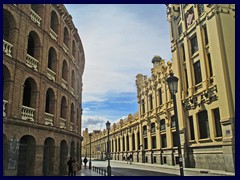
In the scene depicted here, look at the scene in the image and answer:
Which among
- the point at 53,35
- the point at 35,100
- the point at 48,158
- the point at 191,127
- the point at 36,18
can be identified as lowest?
the point at 48,158

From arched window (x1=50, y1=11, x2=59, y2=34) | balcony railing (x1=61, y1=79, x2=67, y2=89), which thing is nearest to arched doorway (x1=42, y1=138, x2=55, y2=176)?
balcony railing (x1=61, y1=79, x2=67, y2=89)

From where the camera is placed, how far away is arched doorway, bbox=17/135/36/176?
13.7 metres

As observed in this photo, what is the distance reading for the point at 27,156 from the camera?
553 inches

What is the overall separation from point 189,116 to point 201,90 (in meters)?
3.38

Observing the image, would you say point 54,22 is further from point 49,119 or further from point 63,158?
point 63,158

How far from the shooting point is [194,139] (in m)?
22.5

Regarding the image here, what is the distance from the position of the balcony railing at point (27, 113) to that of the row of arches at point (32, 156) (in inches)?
46.2

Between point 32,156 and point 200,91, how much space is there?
49.7 feet

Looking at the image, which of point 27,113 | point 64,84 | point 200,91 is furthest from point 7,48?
point 200,91

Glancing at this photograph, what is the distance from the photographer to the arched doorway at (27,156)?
45.1 feet

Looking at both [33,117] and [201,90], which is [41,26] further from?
[201,90]

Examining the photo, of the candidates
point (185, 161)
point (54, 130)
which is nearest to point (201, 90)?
point (185, 161)

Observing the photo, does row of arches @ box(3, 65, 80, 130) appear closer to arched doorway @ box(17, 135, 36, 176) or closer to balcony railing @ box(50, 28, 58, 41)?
arched doorway @ box(17, 135, 36, 176)

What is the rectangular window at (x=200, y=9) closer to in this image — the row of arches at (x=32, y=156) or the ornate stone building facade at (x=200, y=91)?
the ornate stone building facade at (x=200, y=91)
